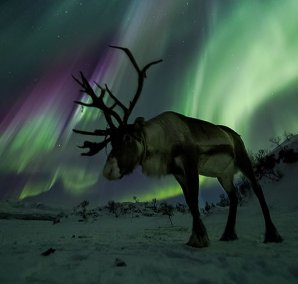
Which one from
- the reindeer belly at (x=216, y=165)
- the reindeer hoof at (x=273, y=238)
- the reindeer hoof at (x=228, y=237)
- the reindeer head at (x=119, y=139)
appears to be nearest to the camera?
the reindeer head at (x=119, y=139)

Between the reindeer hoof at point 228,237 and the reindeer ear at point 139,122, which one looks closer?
the reindeer ear at point 139,122

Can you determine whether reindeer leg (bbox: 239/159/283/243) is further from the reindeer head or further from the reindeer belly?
the reindeer head

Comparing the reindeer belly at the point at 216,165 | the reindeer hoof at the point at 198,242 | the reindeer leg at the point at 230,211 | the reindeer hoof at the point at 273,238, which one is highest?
the reindeer belly at the point at 216,165

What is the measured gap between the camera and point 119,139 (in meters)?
5.21

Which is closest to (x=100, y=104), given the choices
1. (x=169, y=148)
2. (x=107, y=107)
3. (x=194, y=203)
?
(x=107, y=107)

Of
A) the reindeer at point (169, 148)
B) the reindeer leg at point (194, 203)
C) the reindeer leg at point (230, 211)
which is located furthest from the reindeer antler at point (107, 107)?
the reindeer leg at point (230, 211)

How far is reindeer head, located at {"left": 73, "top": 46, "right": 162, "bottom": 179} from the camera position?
504 cm

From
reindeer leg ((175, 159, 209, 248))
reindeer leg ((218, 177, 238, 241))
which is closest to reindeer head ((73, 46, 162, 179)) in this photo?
reindeer leg ((175, 159, 209, 248))

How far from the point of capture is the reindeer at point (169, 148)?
5.23 metres

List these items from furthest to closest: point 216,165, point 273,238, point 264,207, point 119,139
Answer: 1. point 264,207
2. point 216,165
3. point 273,238
4. point 119,139

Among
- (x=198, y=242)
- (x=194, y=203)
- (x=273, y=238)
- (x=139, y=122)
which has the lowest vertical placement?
(x=198, y=242)

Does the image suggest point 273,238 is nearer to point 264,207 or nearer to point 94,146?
point 264,207

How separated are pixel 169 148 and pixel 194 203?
105 cm

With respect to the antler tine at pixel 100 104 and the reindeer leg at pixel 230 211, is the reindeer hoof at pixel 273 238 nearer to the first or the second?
the reindeer leg at pixel 230 211
